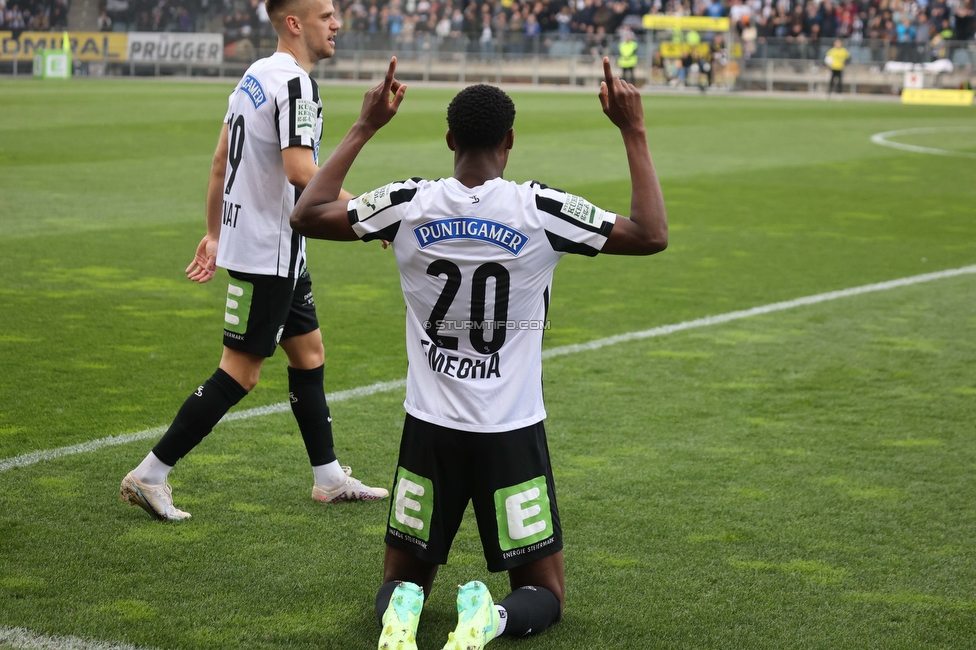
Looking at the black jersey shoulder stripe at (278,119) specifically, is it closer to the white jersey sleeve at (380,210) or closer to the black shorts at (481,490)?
the white jersey sleeve at (380,210)

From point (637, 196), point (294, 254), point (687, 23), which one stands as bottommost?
point (294, 254)

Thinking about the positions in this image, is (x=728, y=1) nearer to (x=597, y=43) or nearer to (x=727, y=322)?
(x=597, y=43)

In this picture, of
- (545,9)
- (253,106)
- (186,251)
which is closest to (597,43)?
(545,9)

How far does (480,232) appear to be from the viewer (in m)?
2.90

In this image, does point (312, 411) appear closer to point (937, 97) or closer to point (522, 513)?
point (522, 513)

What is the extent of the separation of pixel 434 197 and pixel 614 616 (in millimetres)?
1410

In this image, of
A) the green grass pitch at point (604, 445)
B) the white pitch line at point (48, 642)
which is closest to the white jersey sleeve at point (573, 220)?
the green grass pitch at point (604, 445)

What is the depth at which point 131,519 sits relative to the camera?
4.16 m

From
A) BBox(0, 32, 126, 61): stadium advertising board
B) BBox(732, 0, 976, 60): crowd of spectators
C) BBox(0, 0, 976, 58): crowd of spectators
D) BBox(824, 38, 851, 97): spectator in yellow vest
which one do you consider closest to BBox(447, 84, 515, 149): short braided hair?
BBox(824, 38, 851, 97): spectator in yellow vest

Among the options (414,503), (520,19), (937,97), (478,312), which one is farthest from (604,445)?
(520,19)

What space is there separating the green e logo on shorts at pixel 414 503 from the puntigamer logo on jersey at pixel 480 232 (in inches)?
25.6

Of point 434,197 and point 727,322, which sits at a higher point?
point 434,197

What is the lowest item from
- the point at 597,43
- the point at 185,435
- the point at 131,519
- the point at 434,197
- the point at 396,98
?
the point at 131,519

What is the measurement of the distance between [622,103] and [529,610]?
137cm
